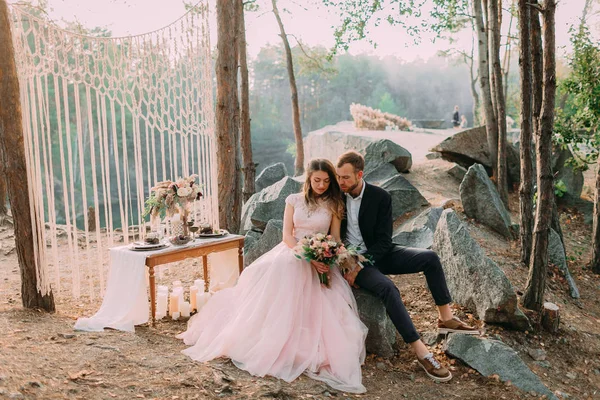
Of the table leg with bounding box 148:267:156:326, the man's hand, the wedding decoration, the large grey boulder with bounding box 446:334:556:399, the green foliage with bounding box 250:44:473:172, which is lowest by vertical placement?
the large grey boulder with bounding box 446:334:556:399

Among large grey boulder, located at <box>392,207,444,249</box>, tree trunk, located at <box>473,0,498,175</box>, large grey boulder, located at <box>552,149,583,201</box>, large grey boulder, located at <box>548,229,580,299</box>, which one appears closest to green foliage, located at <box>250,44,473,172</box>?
large grey boulder, located at <box>552,149,583,201</box>

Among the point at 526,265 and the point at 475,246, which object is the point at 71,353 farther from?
the point at 526,265

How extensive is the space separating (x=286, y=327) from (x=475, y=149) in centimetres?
779

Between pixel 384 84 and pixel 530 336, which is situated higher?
pixel 384 84

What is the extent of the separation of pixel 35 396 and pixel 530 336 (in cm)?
394

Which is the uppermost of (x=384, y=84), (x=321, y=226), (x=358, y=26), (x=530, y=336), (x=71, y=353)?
(x=384, y=84)

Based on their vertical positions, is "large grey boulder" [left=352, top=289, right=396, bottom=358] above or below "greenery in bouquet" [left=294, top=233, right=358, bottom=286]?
below

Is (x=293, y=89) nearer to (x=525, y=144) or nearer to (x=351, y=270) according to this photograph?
(x=525, y=144)

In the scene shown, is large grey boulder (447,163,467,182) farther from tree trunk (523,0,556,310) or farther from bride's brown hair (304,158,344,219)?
bride's brown hair (304,158,344,219)

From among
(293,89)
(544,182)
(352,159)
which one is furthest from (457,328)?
(293,89)

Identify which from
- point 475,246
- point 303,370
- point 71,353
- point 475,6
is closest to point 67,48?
point 71,353

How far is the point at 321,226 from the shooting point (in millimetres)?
4199

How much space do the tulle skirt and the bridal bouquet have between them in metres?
0.12

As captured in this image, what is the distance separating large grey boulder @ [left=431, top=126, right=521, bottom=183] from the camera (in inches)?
394
